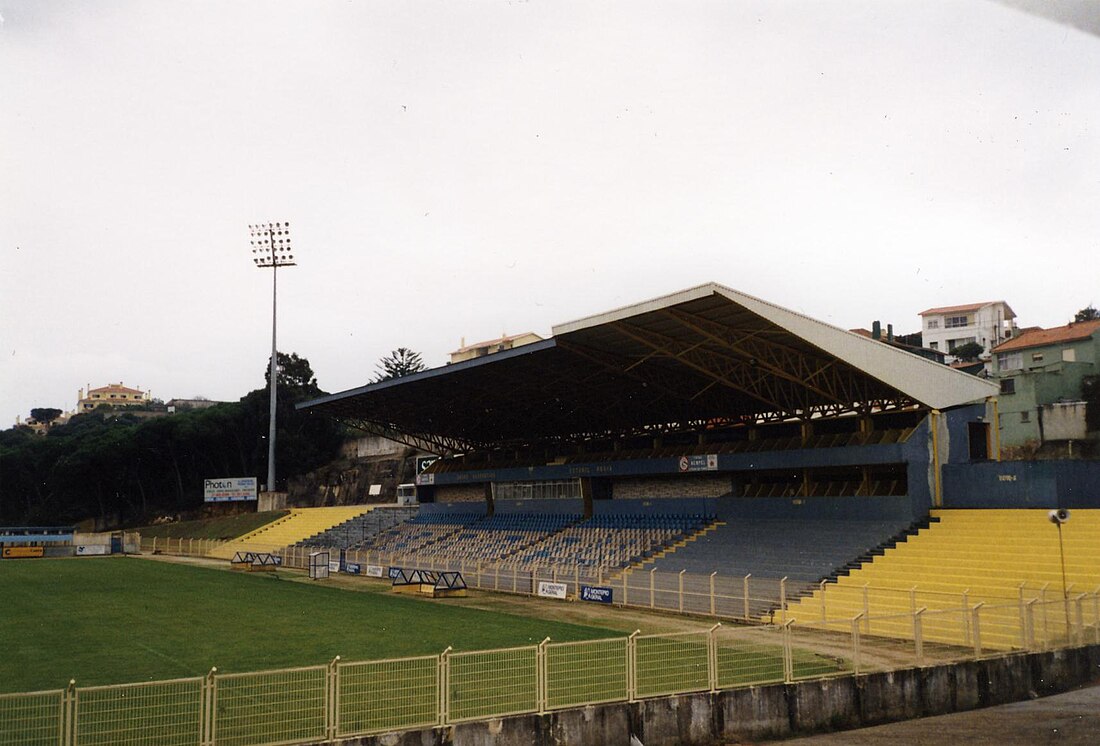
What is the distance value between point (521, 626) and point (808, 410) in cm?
1728

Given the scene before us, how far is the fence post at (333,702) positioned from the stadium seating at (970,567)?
38.7ft

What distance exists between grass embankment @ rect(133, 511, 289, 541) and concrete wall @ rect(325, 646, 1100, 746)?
63914mm

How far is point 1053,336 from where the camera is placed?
209 ft

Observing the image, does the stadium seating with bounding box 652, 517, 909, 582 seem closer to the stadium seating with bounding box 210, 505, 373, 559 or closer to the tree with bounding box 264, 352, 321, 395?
the stadium seating with bounding box 210, 505, 373, 559

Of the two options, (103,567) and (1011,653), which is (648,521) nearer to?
(1011,653)

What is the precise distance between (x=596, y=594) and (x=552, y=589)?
2.46 metres

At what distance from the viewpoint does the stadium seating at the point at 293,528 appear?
201 ft

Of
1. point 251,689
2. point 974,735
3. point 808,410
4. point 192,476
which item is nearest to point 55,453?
point 192,476

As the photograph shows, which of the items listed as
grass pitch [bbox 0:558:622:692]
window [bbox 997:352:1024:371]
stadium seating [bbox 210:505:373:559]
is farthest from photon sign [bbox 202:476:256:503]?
window [bbox 997:352:1024:371]

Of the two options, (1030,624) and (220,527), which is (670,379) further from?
(220,527)

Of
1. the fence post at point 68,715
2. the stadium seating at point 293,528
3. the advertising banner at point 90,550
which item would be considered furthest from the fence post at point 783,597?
the advertising banner at point 90,550

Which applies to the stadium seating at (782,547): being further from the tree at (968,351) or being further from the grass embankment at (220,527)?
the tree at (968,351)

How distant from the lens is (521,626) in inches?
991

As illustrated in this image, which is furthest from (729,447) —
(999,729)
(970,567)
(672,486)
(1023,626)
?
(999,729)
